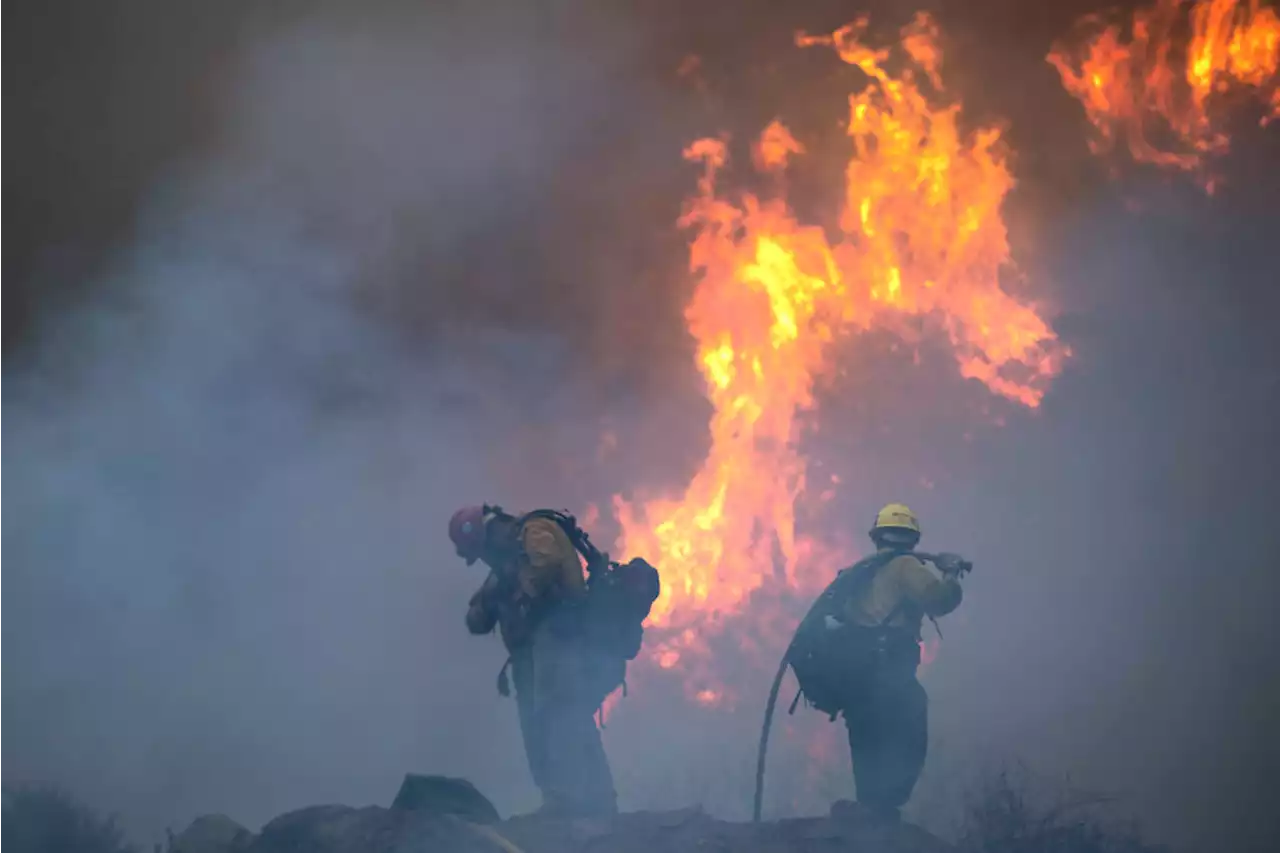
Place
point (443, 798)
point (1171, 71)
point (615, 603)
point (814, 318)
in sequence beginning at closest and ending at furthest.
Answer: point (443, 798) → point (615, 603) → point (1171, 71) → point (814, 318)

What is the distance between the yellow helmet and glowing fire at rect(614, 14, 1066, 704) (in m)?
7.82

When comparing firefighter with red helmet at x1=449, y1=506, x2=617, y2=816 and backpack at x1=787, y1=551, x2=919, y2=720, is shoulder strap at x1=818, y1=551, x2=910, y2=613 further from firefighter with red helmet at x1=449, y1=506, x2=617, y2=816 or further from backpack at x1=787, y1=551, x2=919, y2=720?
firefighter with red helmet at x1=449, y1=506, x2=617, y2=816

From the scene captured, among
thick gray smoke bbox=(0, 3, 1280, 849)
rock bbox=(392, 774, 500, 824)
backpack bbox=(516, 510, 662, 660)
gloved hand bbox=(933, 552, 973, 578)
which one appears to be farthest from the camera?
thick gray smoke bbox=(0, 3, 1280, 849)

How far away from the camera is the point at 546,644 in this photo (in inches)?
335

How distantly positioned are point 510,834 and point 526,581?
1809 mm

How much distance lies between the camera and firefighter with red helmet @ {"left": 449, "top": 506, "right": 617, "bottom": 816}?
830 centimetres

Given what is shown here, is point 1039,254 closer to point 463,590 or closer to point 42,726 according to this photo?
point 463,590

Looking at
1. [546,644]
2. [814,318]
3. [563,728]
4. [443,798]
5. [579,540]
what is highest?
[814,318]

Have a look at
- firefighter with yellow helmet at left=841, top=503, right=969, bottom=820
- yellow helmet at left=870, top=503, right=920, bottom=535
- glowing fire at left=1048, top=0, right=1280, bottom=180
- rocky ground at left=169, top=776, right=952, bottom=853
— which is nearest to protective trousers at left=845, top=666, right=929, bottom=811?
firefighter with yellow helmet at left=841, top=503, right=969, bottom=820

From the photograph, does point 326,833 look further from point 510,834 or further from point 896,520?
point 896,520

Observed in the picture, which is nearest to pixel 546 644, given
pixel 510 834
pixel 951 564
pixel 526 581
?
pixel 526 581

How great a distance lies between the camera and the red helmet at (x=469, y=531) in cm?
873

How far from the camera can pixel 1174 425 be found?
1764 cm

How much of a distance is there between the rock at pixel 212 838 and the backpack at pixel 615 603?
8.89 feet
